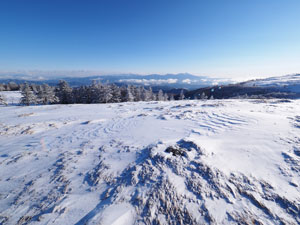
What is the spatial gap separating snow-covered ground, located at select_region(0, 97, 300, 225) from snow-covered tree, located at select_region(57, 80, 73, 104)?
37395 millimetres

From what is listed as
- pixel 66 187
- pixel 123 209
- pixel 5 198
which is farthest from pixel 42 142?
pixel 123 209

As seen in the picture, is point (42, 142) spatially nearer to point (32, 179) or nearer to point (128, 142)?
point (32, 179)

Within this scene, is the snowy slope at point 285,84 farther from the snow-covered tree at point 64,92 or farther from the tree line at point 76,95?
the snow-covered tree at point 64,92

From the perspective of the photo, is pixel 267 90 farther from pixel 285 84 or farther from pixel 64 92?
pixel 64 92

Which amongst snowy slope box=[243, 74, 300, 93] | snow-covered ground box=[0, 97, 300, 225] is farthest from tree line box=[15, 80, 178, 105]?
snowy slope box=[243, 74, 300, 93]

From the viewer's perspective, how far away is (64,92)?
39562mm

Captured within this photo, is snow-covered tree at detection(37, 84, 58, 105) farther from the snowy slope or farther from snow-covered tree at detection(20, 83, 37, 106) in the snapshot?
the snowy slope

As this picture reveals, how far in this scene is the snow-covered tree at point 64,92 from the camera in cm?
3907

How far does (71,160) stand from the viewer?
18.1 ft

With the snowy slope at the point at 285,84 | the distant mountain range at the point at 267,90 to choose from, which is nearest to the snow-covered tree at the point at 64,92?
the distant mountain range at the point at 267,90

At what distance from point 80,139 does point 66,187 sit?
4053 millimetres

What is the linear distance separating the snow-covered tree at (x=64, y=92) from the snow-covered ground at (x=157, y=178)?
3740 centimetres

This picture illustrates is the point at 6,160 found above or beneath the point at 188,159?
beneath

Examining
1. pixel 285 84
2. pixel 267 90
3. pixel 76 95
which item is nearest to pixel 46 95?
pixel 76 95
